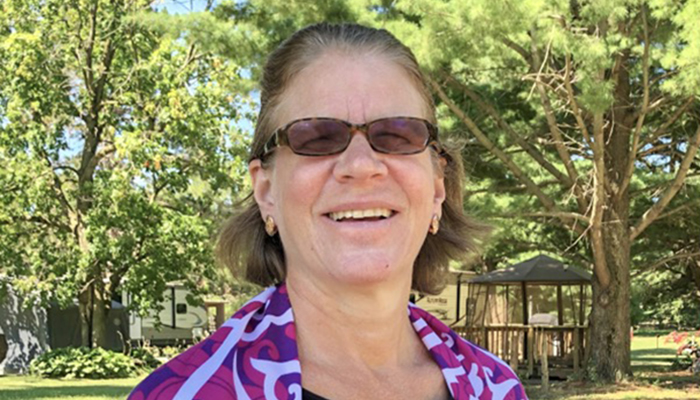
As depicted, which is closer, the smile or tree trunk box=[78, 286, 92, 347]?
the smile

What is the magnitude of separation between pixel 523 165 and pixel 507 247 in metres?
3.85

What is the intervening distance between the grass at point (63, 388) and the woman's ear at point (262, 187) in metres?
12.7

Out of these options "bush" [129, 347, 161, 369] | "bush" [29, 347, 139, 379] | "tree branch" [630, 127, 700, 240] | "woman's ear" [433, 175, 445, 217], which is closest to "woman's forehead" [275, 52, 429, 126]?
"woman's ear" [433, 175, 445, 217]

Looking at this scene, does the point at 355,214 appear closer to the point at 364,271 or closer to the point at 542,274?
the point at 364,271

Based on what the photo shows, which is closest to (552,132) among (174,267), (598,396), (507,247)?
(598,396)

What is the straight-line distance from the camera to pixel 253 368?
1.59m

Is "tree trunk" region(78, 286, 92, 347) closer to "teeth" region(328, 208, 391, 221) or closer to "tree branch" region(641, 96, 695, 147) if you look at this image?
"tree branch" region(641, 96, 695, 147)

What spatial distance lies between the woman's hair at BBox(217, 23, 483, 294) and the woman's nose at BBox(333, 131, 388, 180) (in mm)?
185

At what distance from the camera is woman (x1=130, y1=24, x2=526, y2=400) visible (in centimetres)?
160

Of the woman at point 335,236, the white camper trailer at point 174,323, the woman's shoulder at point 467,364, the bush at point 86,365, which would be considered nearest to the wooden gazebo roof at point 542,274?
the bush at point 86,365

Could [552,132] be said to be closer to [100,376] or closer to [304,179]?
[100,376]

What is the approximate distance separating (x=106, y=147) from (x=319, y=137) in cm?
2013

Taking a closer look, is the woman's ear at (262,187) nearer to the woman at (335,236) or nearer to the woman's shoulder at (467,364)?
the woman at (335,236)

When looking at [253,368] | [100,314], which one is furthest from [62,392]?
[253,368]
